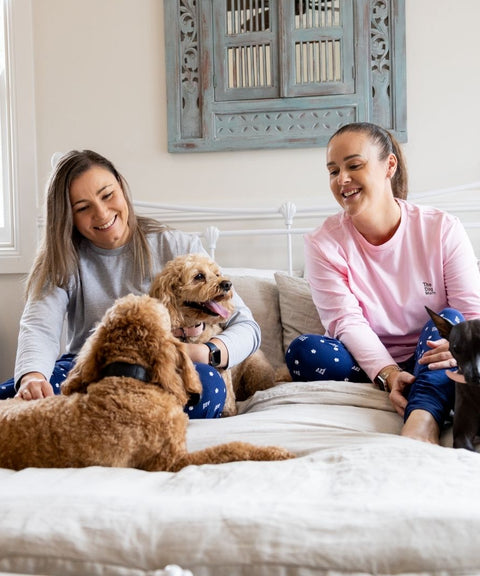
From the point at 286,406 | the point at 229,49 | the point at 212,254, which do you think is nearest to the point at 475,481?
the point at 286,406

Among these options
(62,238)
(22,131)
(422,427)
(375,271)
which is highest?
(22,131)

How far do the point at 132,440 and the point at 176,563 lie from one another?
0.47 m

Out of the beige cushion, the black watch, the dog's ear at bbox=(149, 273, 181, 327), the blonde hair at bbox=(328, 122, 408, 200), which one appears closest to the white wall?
the beige cushion

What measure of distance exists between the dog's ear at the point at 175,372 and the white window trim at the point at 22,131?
7.47 ft

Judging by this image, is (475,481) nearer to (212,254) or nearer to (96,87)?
(212,254)

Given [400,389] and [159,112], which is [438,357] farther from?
[159,112]

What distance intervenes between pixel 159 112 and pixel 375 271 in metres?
1.68

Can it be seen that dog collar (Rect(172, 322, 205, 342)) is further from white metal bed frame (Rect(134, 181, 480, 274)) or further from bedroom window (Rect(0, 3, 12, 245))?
bedroom window (Rect(0, 3, 12, 245))

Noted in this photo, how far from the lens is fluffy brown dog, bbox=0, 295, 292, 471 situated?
4.70 feet

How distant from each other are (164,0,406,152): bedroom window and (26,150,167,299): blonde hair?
1237 millimetres

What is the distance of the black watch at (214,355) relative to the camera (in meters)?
2.13

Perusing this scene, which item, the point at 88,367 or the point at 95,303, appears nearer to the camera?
the point at 88,367

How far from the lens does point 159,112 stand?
3.53 metres

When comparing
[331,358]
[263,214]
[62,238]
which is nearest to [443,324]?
[331,358]
